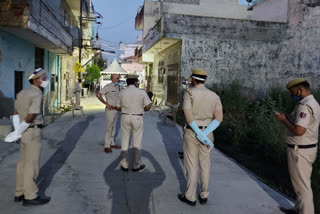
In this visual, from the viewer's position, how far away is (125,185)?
4.68m

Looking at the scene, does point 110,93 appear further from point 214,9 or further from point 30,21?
point 214,9

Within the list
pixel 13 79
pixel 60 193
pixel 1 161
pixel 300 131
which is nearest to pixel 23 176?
pixel 60 193

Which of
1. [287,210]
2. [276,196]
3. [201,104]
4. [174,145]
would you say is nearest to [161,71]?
[174,145]

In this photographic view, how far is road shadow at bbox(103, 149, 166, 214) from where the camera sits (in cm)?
391

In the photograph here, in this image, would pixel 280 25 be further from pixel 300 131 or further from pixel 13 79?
pixel 300 131

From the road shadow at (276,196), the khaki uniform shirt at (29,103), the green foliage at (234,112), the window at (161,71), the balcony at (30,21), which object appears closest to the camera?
the khaki uniform shirt at (29,103)

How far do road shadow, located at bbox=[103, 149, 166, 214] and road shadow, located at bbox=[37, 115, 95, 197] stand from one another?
0.91 m

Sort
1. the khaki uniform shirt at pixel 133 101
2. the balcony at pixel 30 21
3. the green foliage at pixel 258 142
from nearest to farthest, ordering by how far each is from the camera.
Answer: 1. the khaki uniform shirt at pixel 133 101
2. the green foliage at pixel 258 142
3. the balcony at pixel 30 21

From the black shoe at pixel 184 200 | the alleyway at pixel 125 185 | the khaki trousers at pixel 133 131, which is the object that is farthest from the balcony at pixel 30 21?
the black shoe at pixel 184 200

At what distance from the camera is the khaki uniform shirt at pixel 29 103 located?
12.0ft

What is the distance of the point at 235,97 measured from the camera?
37.2 ft

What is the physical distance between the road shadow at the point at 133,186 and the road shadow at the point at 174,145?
317mm

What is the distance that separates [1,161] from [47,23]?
7.31m

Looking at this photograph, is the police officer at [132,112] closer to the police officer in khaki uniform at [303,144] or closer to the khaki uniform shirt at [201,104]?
the khaki uniform shirt at [201,104]
